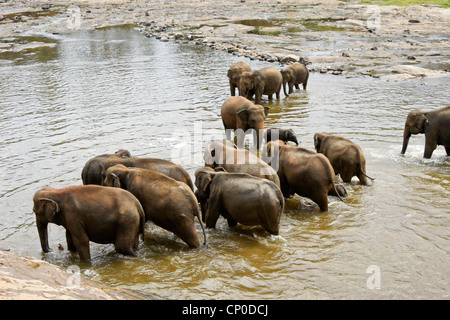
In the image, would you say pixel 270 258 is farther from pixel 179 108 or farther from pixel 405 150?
pixel 179 108

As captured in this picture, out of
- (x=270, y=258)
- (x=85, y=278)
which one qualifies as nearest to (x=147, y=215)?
(x=85, y=278)

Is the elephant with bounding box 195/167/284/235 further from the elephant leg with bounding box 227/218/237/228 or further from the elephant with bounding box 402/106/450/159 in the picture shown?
the elephant with bounding box 402/106/450/159

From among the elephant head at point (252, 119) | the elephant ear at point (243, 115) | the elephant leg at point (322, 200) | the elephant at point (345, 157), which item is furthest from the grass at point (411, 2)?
the elephant leg at point (322, 200)

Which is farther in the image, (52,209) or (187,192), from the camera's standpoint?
(187,192)

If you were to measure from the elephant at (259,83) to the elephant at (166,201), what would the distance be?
344 inches

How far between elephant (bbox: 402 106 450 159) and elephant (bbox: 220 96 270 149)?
3153 millimetres

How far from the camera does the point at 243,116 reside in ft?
38.7

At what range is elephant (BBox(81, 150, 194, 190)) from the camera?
7789 mm

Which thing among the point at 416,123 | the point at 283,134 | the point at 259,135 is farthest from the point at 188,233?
the point at 416,123

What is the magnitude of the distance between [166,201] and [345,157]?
356 centimetres

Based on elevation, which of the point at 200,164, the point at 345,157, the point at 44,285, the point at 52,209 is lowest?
the point at 200,164

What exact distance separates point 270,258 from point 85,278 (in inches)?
90.9

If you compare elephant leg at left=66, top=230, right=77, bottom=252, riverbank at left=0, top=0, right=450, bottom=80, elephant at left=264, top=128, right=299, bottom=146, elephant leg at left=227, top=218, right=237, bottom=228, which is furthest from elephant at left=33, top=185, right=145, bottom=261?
riverbank at left=0, top=0, right=450, bottom=80

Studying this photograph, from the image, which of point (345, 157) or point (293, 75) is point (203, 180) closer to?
point (345, 157)
